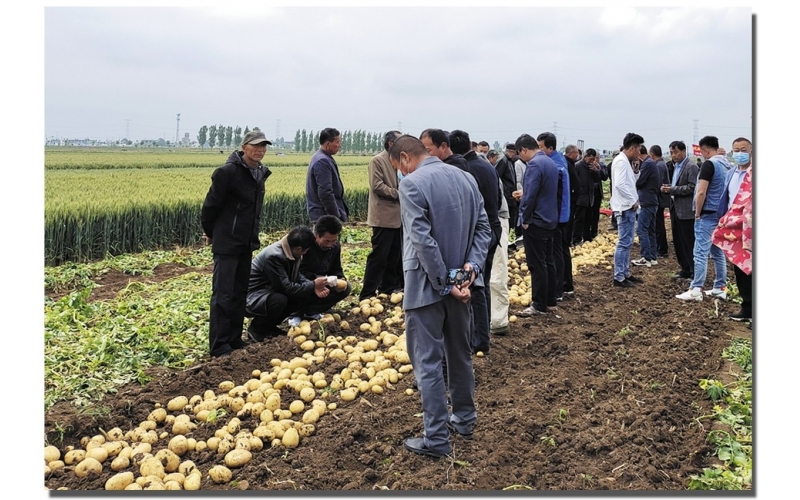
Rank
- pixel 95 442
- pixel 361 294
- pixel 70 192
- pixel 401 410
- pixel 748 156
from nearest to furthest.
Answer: pixel 95 442 < pixel 401 410 < pixel 748 156 < pixel 361 294 < pixel 70 192

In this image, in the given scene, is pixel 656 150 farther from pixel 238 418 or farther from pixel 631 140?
pixel 238 418

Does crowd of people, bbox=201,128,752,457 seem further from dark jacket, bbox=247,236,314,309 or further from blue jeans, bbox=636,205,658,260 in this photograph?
blue jeans, bbox=636,205,658,260

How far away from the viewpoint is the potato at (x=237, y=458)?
3926 mm

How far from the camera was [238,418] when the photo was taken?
452 centimetres

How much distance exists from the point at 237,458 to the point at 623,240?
6.57 meters

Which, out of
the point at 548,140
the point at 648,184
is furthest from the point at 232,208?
the point at 648,184

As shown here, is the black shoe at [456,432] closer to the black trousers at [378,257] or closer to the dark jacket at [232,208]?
the dark jacket at [232,208]

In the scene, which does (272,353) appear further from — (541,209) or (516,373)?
(541,209)

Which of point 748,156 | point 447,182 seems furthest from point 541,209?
point 447,182

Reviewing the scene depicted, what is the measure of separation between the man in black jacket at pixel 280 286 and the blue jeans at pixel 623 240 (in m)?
4.47

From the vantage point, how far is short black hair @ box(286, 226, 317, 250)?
596 centimetres

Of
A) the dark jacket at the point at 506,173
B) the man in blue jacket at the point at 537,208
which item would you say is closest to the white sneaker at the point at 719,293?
the man in blue jacket at the point at 537,208

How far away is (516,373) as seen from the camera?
543cm

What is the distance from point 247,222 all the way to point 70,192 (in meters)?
7.28
